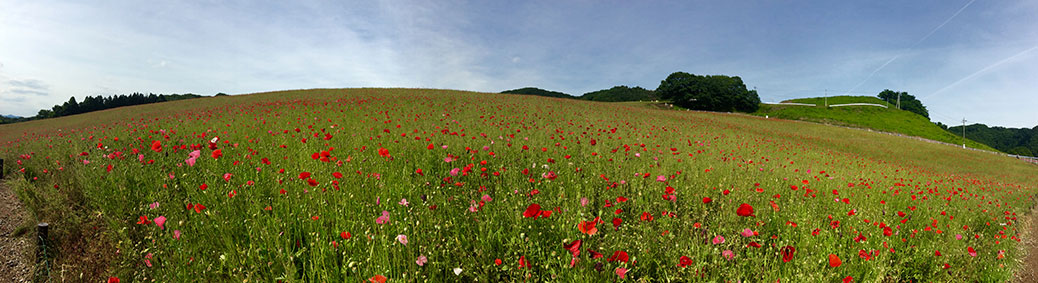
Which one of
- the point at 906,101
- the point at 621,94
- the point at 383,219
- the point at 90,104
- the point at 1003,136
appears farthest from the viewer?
the point at 1003,136

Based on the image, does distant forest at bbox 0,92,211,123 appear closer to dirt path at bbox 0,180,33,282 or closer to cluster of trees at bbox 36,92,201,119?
cluster of trees at bbox 36,92,201,119

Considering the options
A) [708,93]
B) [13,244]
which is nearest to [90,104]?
[13,244]

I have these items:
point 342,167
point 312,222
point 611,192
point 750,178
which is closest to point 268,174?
point 342,167

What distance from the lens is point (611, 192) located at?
156 inches

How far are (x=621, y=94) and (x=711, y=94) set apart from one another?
24833mm

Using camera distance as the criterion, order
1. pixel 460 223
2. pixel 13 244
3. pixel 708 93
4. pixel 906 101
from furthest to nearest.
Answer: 1. pixel 906 101
2. pixel 708 93
3. pixel 13 244
4. pixel 460 223

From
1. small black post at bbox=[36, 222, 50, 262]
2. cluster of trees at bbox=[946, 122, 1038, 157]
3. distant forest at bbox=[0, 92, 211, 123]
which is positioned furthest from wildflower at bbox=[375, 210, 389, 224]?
cluster of trees at bbox=[946, 122, 1038, 157]

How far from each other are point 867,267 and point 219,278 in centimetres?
478

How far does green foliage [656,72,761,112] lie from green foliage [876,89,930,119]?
60.7 m

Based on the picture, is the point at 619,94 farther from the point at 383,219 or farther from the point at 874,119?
the point at 383,219

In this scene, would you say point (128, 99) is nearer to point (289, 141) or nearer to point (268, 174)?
point (289, 141)

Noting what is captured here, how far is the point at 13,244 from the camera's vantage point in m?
3.45

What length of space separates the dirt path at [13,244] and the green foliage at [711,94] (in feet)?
208

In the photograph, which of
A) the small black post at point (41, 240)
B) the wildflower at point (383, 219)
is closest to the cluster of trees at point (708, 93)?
the wildflower at point (383, 219)
